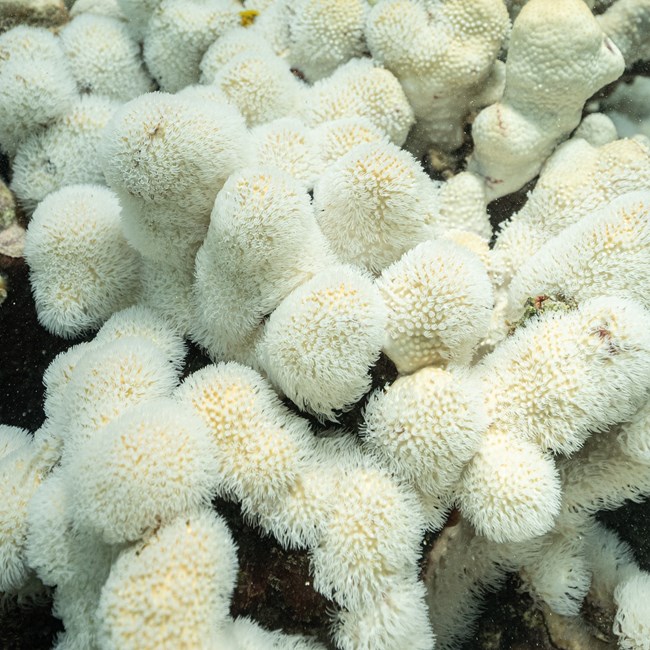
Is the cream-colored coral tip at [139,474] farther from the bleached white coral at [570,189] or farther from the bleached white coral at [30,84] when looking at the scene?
the bleached white coral at [30,84]

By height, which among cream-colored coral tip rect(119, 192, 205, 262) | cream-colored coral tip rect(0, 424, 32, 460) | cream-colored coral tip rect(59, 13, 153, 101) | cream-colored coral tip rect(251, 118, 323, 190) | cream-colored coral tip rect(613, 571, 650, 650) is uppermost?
cream-colored coral tip rect(251, 118, 323, 190)

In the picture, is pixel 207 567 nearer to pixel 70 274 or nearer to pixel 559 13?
pixel 70 274

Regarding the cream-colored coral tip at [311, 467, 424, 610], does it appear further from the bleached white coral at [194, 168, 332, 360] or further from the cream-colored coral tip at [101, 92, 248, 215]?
the cream-colored coral tip at [101, 92, 248, 215]

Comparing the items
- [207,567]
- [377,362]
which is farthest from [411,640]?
[377,362]

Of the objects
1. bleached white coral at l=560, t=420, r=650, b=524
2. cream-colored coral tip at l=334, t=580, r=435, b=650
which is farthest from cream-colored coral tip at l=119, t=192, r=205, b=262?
bleached white coral at l=560, t=420, r=650, b=524

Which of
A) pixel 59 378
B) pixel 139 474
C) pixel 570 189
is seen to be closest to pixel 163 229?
pixel 59 378

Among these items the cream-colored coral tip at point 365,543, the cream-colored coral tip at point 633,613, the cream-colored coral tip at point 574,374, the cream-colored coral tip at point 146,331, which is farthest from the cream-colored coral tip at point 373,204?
the cream-colored coral tip at point 633,613

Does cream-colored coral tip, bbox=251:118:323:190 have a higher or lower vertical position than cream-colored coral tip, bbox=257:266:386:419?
higher
